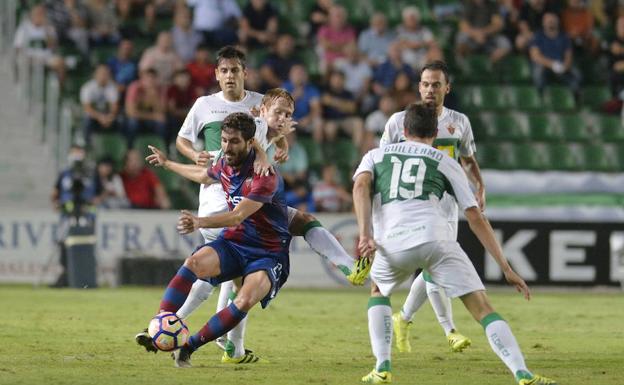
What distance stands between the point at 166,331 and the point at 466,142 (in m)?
3.39

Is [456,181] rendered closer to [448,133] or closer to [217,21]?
[448,133]

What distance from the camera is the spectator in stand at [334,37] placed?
21766mm

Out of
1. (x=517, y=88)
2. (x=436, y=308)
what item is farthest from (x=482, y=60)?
(x=436, y=308)

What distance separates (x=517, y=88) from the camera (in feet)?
74.4

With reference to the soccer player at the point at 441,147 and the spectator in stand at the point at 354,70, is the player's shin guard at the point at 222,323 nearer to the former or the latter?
the soccer player at the point at 441,147

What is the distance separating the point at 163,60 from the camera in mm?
20359

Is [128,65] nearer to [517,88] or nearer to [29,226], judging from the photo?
[29,226]

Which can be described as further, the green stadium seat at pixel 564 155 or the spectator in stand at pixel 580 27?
the spectator in stand at pixel 580 27

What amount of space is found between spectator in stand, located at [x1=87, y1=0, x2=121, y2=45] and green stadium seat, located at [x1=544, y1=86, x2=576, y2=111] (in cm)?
757

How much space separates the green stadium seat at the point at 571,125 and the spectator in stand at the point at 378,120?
3.58 m

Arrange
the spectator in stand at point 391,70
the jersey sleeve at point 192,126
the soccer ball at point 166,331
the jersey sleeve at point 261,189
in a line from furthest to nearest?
1. the spectator in stand at point 391,70
2. the jersey sleeve at point 192,126
3. the jersey sleeve at point 261,189
4. the soccer ball at point 166,331

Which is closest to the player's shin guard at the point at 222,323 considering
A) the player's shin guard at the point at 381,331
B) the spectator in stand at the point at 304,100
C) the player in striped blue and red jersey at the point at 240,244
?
the player in striped blue and red jersey at the point at 240,244

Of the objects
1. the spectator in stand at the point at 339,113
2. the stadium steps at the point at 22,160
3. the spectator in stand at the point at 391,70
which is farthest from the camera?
the spectator in stand at the point at 391,70

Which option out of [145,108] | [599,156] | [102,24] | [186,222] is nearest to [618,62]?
[599,156]
